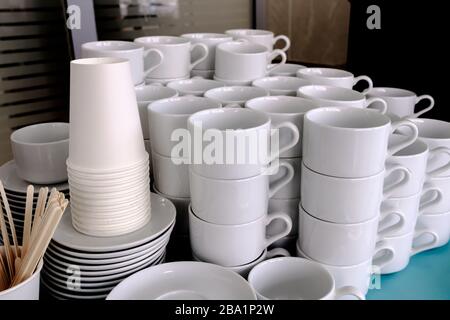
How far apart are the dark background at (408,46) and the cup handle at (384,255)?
681mm

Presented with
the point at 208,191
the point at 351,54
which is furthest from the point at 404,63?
the point at 208,191

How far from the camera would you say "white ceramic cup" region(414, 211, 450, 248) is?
754mm

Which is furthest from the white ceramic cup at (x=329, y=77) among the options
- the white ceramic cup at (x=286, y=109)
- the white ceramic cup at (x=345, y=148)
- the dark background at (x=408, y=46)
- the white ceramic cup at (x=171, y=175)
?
the dark background at (x=408, y=46)

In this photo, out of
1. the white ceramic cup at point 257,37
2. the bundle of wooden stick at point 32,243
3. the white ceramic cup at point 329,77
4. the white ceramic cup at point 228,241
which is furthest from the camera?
the white ceramic cup at point 257,37

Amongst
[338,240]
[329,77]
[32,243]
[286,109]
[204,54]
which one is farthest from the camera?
[204,54]

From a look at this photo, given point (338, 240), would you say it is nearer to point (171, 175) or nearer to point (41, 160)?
point (171, 175)

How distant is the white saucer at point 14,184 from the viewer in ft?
2.18

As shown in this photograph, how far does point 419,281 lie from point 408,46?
2.50 feet

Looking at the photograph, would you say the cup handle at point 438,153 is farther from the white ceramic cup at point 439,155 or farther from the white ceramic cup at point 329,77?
the white ceramic cup at point 329,77

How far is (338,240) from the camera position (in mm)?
606

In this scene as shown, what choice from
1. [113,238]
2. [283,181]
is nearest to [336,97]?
[283,181]

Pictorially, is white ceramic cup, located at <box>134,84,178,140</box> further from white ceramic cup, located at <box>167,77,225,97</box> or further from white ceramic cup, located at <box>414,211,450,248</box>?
white ceramic cup, located at <box>414,211,450,248</box>

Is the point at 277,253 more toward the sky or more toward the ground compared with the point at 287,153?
more toward the ground

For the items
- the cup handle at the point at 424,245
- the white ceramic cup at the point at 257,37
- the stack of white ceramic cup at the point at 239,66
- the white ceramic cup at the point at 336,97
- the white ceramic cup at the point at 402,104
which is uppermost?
the white ceramic cup at the point at 257,37
